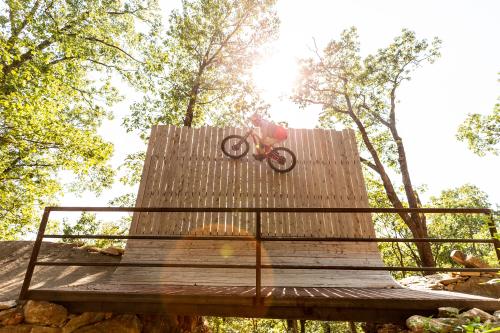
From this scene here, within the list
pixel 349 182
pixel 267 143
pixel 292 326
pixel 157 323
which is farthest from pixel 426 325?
pixel 292 326

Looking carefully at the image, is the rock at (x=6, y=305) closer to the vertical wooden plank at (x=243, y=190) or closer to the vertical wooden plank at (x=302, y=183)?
the vertical wooden plank at (x=243, y=190)

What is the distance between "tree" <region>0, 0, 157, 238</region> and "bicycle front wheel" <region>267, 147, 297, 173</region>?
9.27 metres

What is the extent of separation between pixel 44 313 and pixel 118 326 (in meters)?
0.99

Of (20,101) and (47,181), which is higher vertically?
(20,101)

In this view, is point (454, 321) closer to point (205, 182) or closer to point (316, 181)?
point (316, 181)

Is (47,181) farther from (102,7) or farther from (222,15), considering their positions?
(222,15)

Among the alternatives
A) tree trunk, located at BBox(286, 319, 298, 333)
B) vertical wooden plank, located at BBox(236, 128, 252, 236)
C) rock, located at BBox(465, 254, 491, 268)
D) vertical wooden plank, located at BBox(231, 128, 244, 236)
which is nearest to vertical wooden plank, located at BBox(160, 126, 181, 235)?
vertical wooden plank, located at BBox(231, 128, 244, 236)

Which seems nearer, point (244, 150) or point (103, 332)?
point (103, 332)

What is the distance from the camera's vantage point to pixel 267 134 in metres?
7.09

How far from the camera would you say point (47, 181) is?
46.2 feet

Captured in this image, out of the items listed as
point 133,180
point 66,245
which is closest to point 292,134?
point 66,245

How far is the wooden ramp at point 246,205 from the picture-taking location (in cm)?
602

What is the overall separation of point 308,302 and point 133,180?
12.3 meters

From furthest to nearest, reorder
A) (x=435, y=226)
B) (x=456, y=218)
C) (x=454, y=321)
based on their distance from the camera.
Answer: (x=456, y=218), (x=435, y=226), (x=454, y=321)
